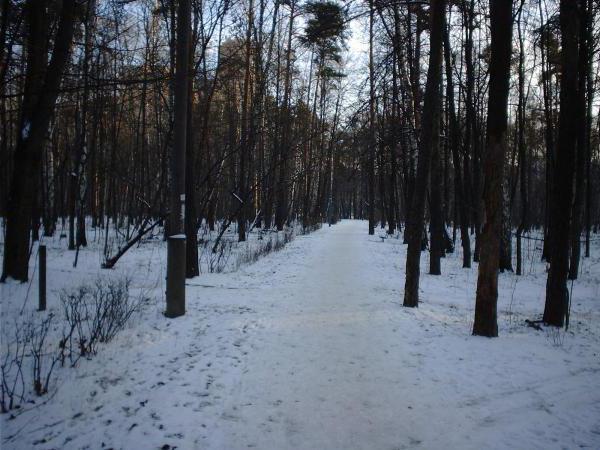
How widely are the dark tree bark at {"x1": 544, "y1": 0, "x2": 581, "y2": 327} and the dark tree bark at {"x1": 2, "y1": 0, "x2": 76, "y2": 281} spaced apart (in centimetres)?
843

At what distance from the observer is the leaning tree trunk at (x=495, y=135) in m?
4.84

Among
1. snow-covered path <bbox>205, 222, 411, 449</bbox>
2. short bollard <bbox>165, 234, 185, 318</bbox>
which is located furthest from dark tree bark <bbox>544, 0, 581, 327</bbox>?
short bollard <bbox>165, 234, 185, 318</bbox>

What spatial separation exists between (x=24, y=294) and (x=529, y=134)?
2973 centimetres

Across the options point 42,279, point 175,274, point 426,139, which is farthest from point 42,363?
point 426,139

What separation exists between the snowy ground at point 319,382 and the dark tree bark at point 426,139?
0.61 m

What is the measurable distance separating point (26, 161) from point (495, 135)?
26.3ft

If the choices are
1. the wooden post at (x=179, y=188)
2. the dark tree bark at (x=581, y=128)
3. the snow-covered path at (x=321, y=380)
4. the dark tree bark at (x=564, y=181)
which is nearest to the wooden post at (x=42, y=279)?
the wooden post at (x=179, y=188)

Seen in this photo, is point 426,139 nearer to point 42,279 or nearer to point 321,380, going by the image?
point 321,380

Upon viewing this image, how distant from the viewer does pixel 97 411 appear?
309cm

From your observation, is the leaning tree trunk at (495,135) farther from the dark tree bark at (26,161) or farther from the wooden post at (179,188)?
the dark tree bark at (26,161)

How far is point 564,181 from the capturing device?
570cm

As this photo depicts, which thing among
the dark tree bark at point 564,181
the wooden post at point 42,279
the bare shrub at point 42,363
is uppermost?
the dark tree bark at point 564,181

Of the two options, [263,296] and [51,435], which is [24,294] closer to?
[263,296]

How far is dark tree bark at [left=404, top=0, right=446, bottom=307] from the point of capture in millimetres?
6285
